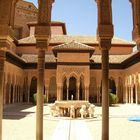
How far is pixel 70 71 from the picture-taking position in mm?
29188

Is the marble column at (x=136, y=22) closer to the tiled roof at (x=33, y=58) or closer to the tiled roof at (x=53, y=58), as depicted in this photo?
the tiled roof at (x=53, y=58)

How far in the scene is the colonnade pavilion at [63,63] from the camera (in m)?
6.09

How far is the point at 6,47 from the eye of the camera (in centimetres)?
607

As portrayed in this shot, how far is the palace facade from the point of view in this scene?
28.8 m

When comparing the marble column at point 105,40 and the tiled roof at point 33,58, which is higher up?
the tiled roof at point 33,58

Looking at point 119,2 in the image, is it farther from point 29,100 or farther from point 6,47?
point 29,100

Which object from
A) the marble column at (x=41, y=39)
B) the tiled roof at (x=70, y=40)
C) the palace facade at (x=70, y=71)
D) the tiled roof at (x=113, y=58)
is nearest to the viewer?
the marble column at (x=41, y=39)

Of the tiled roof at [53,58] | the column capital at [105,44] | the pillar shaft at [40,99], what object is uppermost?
the tiled roof at [53,58]

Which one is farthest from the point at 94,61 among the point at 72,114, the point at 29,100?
the point at 72,114

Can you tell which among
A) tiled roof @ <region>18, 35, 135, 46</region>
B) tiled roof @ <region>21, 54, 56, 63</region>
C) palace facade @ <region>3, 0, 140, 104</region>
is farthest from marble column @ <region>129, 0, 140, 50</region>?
tiled roof @ <region>18, 35, 135, 46</region>

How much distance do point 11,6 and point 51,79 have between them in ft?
97.4

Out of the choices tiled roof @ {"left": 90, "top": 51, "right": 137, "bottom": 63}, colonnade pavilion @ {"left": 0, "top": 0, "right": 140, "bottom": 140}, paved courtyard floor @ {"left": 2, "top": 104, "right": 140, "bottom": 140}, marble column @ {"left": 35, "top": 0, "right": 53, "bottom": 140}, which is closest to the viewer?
marble column @ {"left": 35, "top": 0, "right": 53, "bottom": 140}

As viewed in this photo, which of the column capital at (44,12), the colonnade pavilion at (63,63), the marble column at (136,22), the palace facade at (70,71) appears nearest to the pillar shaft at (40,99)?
the colonnade pavilion at (63,63)

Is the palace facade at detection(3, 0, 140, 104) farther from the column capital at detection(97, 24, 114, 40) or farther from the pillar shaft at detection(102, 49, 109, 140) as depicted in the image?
the pillar shaft at detection(102, 49, 109, 140)
